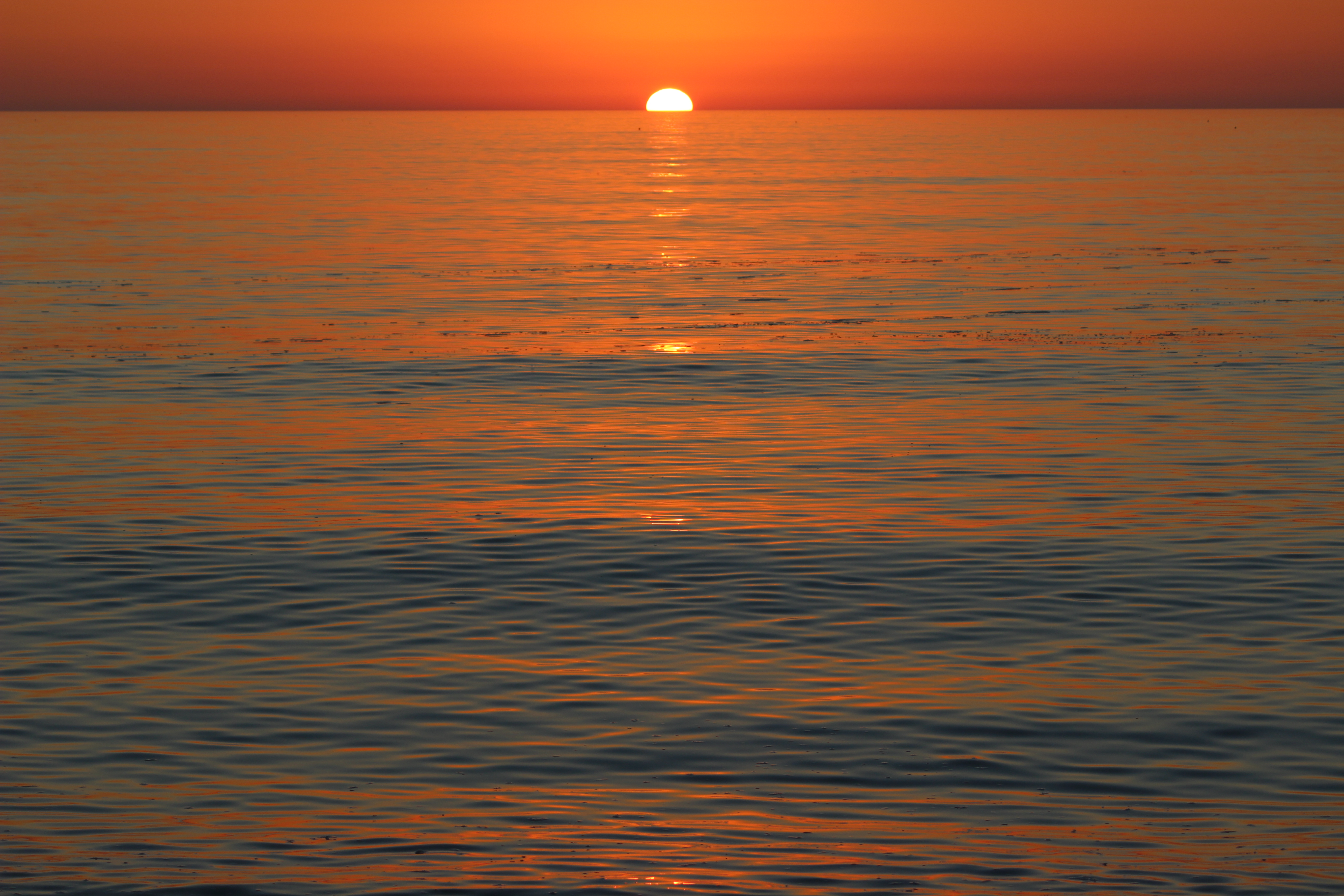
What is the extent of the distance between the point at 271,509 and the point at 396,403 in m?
9.19

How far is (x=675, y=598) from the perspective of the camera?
20.4 m

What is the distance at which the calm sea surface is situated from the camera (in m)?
13.6

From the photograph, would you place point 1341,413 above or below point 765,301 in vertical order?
below

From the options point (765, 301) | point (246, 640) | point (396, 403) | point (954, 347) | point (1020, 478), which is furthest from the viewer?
point (765, 301)

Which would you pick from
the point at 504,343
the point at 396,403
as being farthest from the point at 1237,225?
the point at 396,403

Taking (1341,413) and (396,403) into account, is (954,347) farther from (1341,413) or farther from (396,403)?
(396,403)

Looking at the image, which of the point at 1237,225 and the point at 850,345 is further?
the point at 1237,225

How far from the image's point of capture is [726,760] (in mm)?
15156

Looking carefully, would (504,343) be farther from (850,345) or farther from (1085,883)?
(1085,883)

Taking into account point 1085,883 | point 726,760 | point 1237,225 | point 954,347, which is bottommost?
point 1085,883

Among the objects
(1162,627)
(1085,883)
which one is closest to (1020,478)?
(1162,627)

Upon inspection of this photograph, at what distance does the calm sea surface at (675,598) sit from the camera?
44.5 ft

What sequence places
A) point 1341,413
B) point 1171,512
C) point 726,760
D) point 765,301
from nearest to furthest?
point 726,760 < point 1171,512 < point 1341,413 < point 765,301

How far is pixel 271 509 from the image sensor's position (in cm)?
2461
